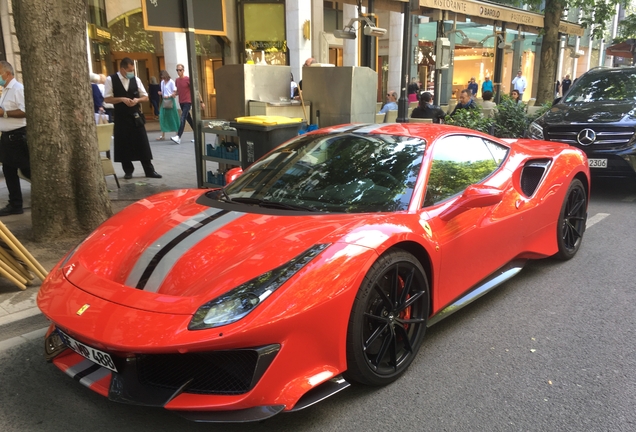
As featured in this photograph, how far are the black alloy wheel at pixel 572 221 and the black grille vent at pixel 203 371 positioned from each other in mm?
3325

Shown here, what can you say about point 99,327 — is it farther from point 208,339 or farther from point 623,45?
point 623,45

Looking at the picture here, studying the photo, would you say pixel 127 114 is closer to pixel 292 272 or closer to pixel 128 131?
pixel 128 131

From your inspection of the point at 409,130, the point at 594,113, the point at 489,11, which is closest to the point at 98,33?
the point at 489,11

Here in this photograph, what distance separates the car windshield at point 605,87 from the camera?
802 cm

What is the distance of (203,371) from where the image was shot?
7.34 feet

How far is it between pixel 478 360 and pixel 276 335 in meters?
1.47

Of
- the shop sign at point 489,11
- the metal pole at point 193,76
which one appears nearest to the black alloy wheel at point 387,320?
the metal pole at point 193,76

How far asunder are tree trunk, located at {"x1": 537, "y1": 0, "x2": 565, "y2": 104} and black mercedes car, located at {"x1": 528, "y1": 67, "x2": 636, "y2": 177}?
4869 mm

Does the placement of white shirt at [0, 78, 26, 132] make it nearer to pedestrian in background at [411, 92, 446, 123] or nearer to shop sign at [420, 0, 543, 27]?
pedestrian in background at [411, 92, 446, 123]

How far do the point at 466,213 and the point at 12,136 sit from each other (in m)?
5.38

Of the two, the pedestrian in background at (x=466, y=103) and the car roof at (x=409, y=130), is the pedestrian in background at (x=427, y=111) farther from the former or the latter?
the car roof at (x=409, y=130)

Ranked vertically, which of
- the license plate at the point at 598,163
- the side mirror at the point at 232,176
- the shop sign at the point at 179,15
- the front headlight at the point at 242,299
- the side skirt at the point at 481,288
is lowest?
the side skirt at the point at 481,288

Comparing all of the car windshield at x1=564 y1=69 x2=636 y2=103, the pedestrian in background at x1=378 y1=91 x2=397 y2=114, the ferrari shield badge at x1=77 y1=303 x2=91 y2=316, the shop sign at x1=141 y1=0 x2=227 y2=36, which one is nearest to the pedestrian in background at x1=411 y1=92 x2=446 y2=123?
the pedestrian in background at x1=378 y1=91 x2=397 y2=114

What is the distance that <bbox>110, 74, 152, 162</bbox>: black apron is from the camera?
7.96 meters
